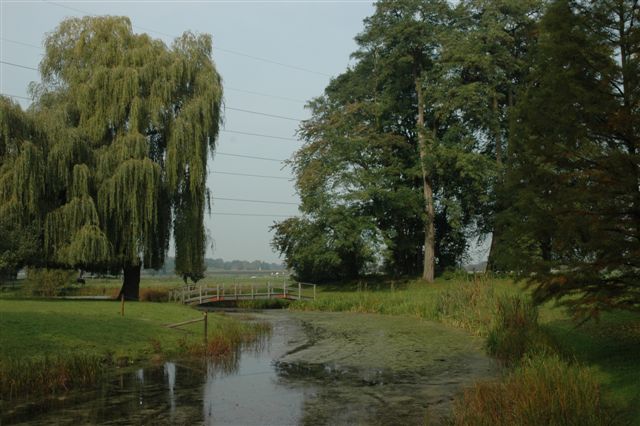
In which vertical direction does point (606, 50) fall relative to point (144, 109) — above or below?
below

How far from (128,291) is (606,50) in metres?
23.0

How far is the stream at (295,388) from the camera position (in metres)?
9.95

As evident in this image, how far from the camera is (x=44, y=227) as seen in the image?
23781 mm

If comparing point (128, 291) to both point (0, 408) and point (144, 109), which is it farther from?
point (0, 408)

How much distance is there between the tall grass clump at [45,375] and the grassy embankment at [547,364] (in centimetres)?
775

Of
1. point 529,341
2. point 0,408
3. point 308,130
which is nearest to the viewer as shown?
point 0,408

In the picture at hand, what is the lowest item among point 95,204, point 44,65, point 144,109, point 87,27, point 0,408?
point 0,408

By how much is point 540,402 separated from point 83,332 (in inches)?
443

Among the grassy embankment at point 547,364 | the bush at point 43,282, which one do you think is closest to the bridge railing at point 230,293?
the bush at point 43,282

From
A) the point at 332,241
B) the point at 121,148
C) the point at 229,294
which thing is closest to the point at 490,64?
the point at 332,241

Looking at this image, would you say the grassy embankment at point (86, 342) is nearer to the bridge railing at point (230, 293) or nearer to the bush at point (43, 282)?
the bridge railing at point (230, 293)

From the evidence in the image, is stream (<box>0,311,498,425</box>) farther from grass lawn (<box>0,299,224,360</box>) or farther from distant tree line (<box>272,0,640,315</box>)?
distant tree line (<box>272,0,640,315</box>)

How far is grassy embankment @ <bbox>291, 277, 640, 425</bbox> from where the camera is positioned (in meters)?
8.34

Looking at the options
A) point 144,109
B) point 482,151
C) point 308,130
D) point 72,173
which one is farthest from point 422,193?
point 72,173
